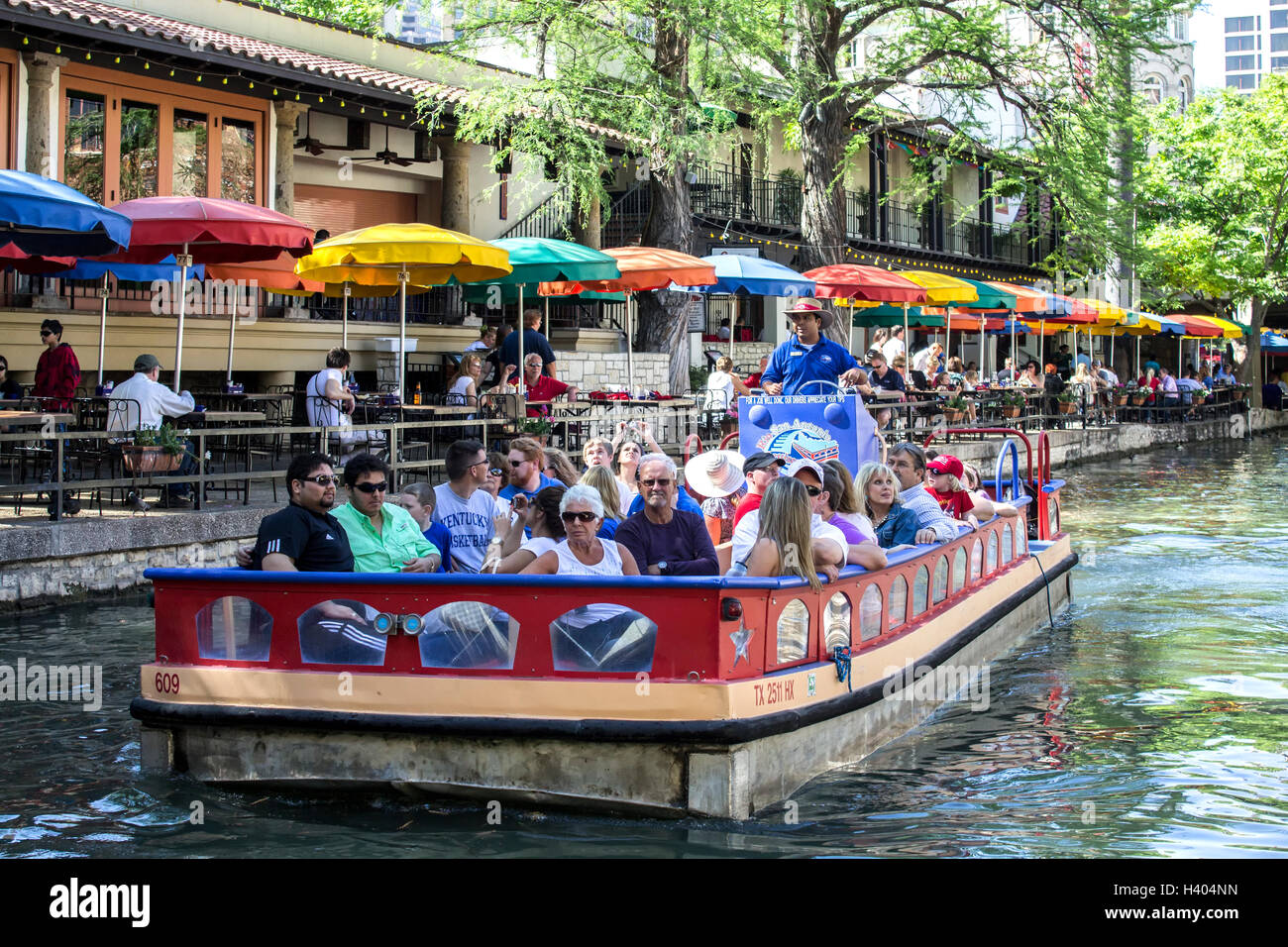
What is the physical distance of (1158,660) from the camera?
11.1 meters

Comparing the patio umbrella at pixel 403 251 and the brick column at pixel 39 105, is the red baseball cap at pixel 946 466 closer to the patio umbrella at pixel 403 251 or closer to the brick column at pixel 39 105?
the patio umbrella at pixel 403 251

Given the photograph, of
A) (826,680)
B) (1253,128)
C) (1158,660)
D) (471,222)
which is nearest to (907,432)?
(471,222)

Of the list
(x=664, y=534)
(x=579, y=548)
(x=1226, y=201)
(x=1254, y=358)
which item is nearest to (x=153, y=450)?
(x=664, y=534)

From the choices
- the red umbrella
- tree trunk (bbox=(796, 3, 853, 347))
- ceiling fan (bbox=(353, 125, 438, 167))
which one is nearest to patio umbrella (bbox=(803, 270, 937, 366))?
the red umbrella

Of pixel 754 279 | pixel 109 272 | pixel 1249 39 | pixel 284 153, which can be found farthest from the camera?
pixel 1249 39

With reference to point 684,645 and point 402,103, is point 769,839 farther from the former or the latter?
point 402,103

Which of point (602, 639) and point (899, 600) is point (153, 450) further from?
point (602, 639)

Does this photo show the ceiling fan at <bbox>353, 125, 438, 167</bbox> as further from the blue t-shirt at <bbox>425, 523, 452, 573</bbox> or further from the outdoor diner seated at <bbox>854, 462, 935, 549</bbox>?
the blue t-shirt at <bbox>425, 523, 452, 573</bbox>

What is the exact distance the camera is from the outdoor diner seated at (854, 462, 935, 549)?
30.3 feet

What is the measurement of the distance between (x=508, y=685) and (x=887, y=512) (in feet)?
11.9

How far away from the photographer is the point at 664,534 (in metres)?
7.80

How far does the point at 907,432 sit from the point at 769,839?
16651 mm

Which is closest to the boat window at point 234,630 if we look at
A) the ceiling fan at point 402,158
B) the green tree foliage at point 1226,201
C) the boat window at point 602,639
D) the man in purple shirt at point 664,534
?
the boat window at point 602,639

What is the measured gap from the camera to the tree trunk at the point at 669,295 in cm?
2372
